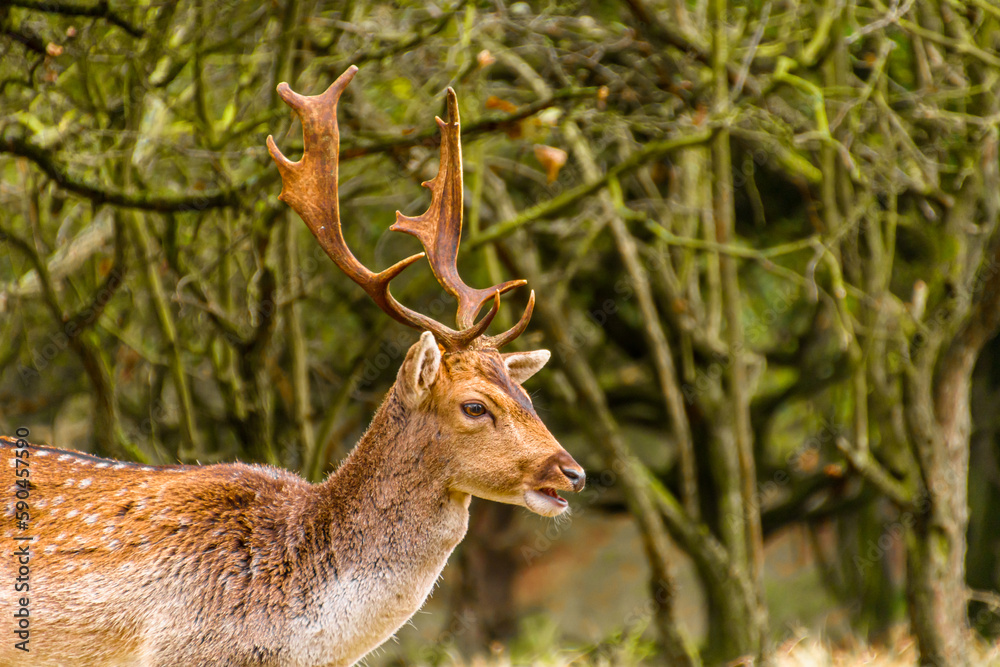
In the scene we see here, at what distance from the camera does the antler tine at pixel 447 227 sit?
3912 mm

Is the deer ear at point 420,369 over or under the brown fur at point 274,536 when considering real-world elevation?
over

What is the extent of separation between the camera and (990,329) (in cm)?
624

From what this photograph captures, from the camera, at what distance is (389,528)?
357cm

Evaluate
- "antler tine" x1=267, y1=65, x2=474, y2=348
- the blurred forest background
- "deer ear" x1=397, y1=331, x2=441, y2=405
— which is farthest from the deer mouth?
the blurred forest background

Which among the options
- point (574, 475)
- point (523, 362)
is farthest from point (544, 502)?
point (523, 362)

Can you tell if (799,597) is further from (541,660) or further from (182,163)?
(182,163)

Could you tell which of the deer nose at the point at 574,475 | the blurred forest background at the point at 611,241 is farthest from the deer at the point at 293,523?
the blurred forest background at the point at 611,241

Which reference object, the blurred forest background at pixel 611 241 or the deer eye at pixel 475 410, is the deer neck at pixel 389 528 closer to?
the deer eye at pixel 475 410

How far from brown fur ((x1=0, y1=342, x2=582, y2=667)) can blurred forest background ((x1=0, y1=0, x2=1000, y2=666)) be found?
105 centimetres

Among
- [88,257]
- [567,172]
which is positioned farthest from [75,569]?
[567,172]

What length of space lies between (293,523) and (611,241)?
21.2ft

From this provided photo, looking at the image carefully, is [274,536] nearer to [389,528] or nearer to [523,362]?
[389,528]

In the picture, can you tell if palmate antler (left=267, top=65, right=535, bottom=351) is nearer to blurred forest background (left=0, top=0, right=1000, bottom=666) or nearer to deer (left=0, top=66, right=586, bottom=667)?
deer (left=0, top=66, right=586, bottom=667)

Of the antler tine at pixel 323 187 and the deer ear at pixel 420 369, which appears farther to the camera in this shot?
the antler tine at pixel 323 187
